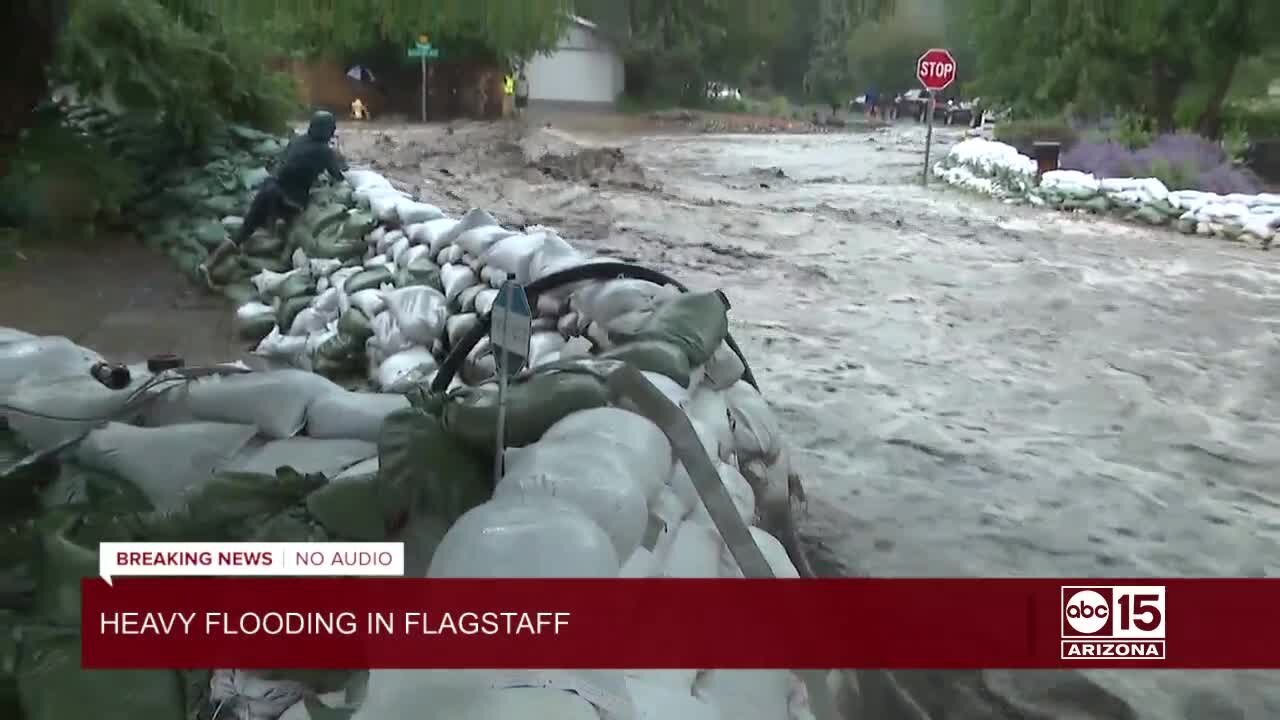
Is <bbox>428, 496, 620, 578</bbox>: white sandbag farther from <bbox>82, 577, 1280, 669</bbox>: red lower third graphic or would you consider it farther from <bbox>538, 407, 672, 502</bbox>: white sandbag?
<bbox>538, 407, 672, 502</bbox>: white sandbag

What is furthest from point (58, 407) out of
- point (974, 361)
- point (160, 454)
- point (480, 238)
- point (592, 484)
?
point (974, 361)

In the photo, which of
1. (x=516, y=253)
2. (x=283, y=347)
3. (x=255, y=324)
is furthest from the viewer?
(x=255, y=324)

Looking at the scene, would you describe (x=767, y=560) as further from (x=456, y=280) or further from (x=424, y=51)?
(x=456, y=280)

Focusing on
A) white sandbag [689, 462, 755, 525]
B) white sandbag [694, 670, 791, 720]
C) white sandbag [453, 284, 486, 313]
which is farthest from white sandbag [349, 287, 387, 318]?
white sandbag [694, 670, 791, 720]

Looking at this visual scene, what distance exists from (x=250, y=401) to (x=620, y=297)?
0.88 meters

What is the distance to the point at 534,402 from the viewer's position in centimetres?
161

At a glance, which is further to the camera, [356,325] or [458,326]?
[356,325]

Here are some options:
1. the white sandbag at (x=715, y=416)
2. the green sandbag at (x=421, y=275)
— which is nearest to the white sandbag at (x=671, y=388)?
the white sandbag at (x=715, y=416)

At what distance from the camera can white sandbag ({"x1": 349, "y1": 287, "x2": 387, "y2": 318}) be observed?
3963mm

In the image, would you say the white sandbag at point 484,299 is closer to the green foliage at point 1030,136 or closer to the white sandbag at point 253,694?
the white sandbag at point 253,694

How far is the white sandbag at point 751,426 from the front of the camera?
2.04 meters

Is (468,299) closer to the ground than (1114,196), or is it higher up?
closer to the ground

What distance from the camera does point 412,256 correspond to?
422cm

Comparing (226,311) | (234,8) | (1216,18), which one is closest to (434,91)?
(234,8)
